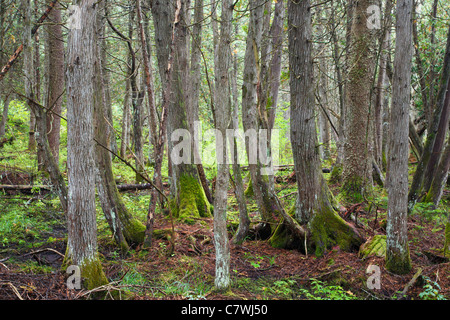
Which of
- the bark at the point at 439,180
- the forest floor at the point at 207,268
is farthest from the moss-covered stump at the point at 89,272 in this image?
the bark at the point at 439,180

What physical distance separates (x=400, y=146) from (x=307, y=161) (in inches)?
67.8

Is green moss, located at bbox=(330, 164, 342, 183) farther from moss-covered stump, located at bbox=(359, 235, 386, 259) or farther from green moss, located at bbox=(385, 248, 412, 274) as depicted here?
green moss, located at bbox=(385, 248, 412, 274)

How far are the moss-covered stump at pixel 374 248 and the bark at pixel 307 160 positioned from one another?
0.30m

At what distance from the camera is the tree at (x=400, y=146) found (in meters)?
4.66

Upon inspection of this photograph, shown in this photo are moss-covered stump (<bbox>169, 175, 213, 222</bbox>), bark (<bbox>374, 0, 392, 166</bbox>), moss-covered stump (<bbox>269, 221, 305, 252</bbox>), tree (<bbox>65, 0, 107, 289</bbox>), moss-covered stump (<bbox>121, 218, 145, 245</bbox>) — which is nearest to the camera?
tree (<bbox>65, 0, 107, 289</bbox>)

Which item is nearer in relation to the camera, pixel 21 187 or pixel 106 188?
pixel 106 188

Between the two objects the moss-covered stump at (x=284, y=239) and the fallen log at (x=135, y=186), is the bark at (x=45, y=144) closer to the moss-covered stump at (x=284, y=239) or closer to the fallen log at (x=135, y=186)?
the moss-covered stump at (x=284, y=239)

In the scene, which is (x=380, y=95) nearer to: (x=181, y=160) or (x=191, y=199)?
(x=181, y=160)

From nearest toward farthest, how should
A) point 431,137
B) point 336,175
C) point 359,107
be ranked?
point 431,137 → point 359,107 → point 336,175

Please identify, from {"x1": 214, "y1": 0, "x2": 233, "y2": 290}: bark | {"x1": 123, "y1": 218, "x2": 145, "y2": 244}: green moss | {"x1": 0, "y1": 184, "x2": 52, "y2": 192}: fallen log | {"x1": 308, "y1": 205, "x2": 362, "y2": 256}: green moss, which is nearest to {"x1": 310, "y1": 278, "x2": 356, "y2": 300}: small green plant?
{"x1": 308, "y1": 205, "x2": 362, "y2": 256}: green moss

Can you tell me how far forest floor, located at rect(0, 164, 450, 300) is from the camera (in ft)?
14.1

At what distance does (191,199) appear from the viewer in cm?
809

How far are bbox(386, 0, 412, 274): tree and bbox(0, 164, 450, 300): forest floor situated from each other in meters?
0.33

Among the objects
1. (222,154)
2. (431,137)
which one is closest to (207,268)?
(222,154)
